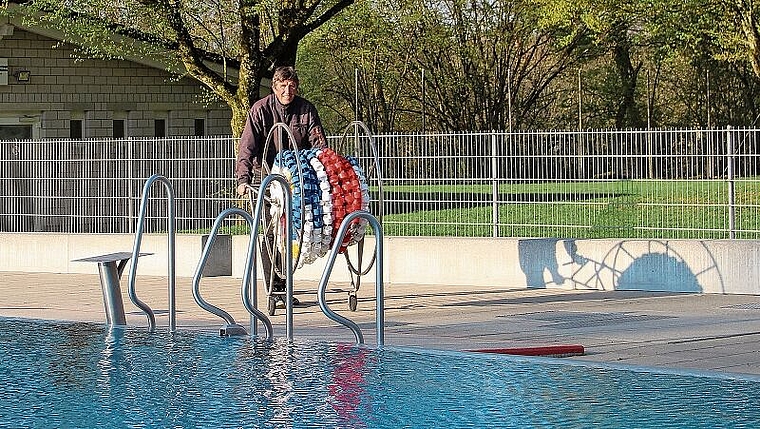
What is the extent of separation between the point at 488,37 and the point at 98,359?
48557mm

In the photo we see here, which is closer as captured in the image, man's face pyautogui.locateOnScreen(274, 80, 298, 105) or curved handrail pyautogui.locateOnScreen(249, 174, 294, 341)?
curved handrail pyautogui.locateOnScreen(249, 174, 294, 341)

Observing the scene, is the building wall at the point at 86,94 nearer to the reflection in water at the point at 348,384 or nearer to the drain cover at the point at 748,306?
the drain cover at the point at 748,306

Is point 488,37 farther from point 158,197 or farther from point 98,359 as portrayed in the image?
point 98,359

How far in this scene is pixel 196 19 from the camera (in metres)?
28.2

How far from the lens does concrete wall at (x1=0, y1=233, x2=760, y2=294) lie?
54.4 feet

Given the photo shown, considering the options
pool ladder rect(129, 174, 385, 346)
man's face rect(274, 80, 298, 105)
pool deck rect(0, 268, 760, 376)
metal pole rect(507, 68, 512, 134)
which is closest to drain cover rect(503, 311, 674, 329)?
pool deck rect(0, 268, 760, 376)

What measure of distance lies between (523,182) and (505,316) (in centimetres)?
368

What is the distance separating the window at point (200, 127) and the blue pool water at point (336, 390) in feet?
75.8

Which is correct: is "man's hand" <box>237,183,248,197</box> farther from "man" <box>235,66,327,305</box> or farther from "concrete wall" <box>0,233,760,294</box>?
"concrete wall" <box>0,233,760,294</box>

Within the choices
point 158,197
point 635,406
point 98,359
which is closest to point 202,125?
point 158,197

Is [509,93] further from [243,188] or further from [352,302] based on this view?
[243,188]

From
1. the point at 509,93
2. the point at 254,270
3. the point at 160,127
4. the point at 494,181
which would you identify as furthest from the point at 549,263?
the point at 509,93

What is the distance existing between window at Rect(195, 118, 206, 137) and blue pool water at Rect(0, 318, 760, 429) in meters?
23.1

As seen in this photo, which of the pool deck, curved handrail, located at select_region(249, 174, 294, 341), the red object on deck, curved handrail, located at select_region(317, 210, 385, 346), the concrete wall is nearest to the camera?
curved handrail, located at select_region(317, 210, 385, 346)
